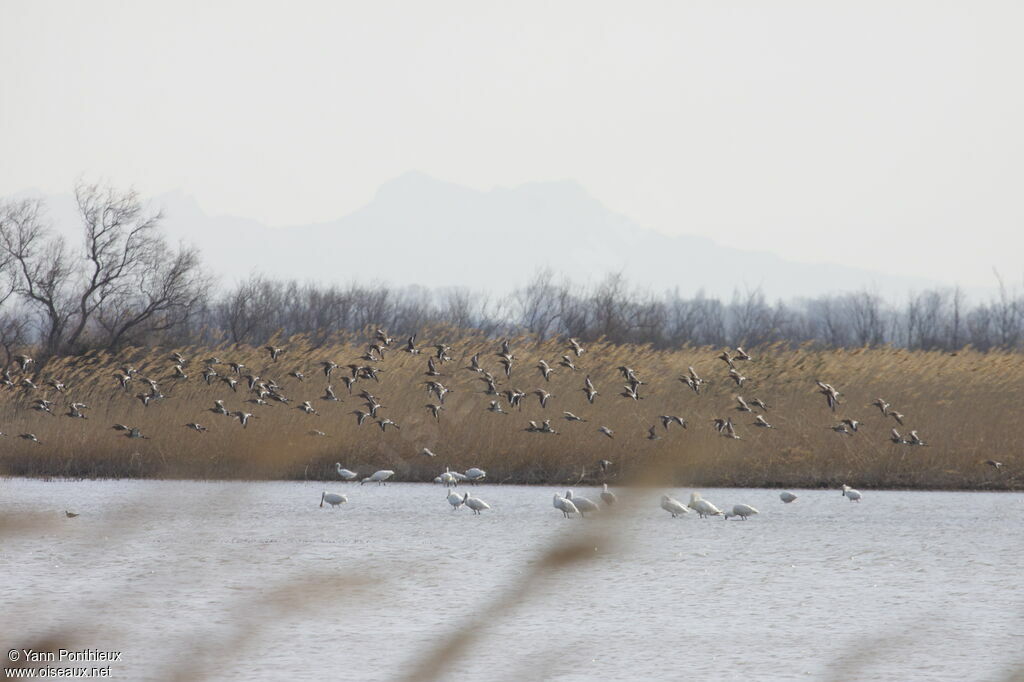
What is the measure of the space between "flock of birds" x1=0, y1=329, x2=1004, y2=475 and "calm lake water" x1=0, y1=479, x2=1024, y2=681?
2.46 m

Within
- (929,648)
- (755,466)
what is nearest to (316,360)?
(755,466)

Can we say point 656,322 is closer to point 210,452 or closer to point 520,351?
point 520,351

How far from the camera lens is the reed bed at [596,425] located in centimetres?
2075

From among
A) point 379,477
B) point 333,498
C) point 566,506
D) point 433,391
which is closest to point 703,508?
point 566,506

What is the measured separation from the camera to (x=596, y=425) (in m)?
21.3

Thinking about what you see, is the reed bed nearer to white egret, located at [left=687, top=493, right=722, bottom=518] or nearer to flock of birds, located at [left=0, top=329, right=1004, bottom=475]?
flock of birds, located at [left=0, top=329, right=1004, bottom=475]

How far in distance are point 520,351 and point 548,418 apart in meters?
3.36

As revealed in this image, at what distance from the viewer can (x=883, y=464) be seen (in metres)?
20.8

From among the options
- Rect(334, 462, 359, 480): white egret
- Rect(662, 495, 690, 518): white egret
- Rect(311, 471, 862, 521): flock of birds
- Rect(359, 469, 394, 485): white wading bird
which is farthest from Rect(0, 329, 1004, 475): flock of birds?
Rect(662, 495, 690, 518): white egret

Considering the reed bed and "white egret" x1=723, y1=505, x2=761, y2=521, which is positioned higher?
the reed bed

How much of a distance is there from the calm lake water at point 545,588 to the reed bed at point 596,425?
6.75ft

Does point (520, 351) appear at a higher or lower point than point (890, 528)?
higher

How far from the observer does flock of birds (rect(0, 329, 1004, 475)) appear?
68.7 ft

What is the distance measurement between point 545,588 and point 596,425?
2027 cm
